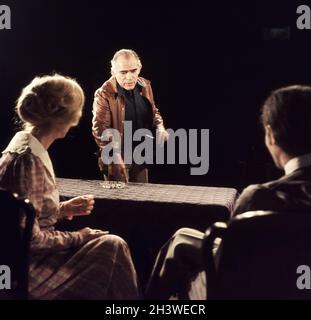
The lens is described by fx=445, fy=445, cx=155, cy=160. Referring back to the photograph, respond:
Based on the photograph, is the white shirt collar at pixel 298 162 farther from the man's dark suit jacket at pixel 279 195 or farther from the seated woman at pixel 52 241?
the seated woman at pixel 52 241

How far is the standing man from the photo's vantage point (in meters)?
3.52

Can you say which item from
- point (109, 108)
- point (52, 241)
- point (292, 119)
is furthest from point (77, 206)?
point (109, 108)

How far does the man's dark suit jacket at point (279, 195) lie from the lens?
4.31 ft

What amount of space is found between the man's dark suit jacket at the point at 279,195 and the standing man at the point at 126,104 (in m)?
2.00

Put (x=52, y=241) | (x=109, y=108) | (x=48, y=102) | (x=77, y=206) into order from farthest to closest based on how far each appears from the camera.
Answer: (x=109, y=108) → (x=77, y=206) → (x=48, y=102) → (x=52, y=241)

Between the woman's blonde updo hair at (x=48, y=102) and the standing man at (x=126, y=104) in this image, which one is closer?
the woman's blonde updo hair at (x=48, y=102)

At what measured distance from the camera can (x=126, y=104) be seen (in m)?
3.83

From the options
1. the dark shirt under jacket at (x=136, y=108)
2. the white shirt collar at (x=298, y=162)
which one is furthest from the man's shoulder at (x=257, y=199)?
the dark shirt under jacket at (x=136, y=108)

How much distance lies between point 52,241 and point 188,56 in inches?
161

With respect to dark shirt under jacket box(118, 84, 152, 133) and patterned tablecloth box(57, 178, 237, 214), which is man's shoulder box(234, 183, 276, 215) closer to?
patterned tablecloth box(57, 178, 237, 214)

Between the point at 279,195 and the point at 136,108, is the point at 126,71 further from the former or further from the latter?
the point at 279,195

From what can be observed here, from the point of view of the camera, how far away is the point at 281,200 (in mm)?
1320
